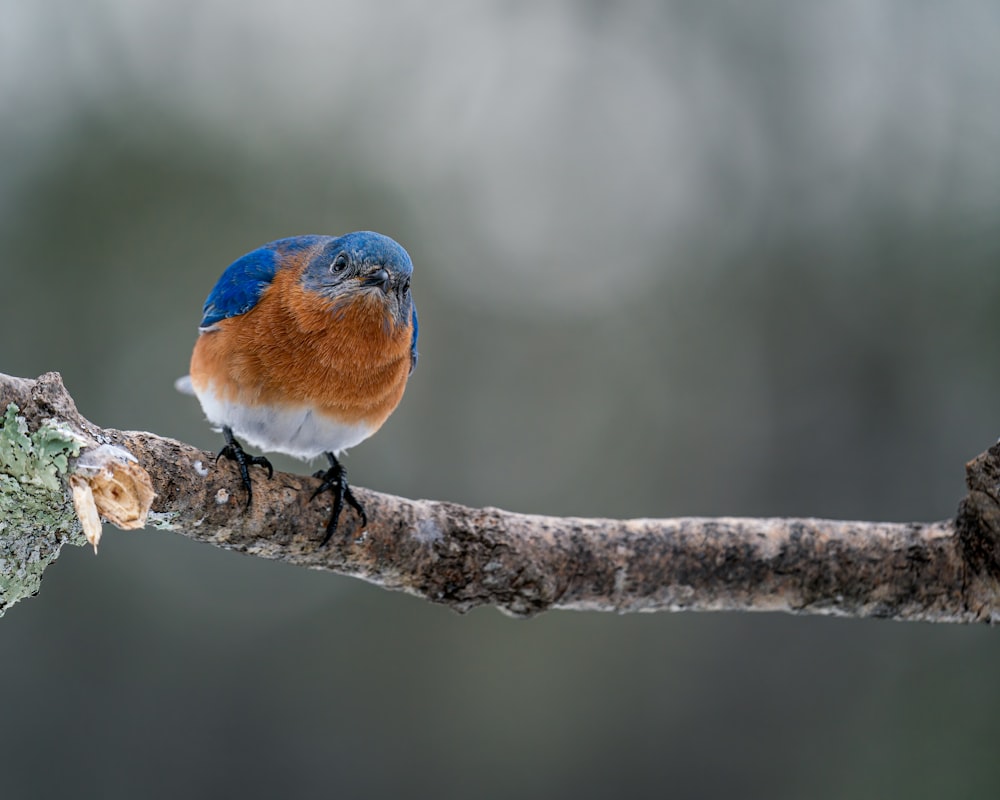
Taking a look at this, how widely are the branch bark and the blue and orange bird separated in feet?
0.98

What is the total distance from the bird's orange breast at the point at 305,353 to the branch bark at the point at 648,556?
345 mm

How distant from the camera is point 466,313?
18.6 ft

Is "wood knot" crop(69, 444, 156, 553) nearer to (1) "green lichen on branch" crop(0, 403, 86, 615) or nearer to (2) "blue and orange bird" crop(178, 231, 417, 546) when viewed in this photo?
(1) "green lichen on branch" crop(0, 403, 86, 615)

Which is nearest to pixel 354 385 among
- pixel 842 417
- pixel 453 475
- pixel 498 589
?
pixel 498 589

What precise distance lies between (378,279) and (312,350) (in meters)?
0.30

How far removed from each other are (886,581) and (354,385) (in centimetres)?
171

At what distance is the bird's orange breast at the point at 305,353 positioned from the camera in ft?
9.53

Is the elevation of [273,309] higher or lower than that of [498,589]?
higher

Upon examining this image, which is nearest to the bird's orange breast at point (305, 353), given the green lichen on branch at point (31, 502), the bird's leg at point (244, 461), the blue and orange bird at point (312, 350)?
the blue and orange bird at point (312, 350)

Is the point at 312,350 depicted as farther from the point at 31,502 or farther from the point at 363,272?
the point at 31,502

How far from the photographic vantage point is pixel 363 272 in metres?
2.96

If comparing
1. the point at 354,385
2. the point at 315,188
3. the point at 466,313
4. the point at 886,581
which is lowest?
the point at 886,581

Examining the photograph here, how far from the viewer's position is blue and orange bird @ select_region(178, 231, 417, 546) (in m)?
2.91

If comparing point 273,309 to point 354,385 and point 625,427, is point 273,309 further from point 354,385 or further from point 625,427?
point 625,427
